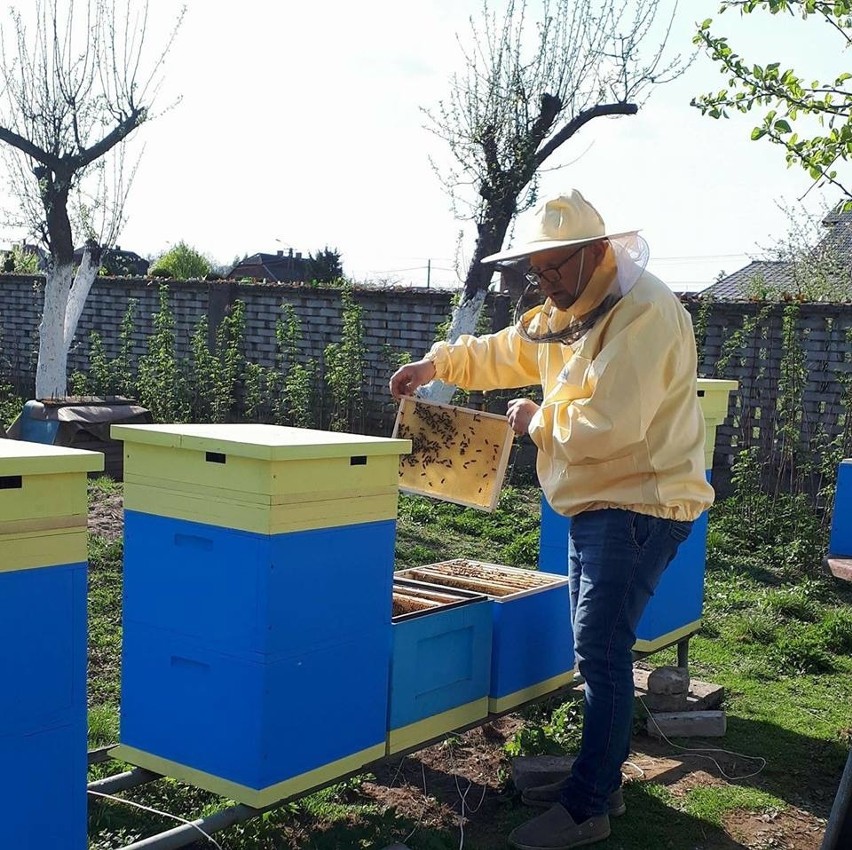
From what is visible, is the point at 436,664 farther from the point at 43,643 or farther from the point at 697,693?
the point at 697,693

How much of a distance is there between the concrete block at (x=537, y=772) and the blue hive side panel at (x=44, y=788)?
1582 mm

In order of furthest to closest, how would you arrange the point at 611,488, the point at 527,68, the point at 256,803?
1. the point at 527,68
2. the point at 611,488
3. the point at 256,803

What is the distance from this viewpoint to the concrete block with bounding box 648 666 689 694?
4.09m

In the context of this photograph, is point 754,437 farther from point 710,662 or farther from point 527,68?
point 527,68

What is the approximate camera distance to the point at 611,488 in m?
2.88

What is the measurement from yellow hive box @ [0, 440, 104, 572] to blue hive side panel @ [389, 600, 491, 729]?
1.13 meters

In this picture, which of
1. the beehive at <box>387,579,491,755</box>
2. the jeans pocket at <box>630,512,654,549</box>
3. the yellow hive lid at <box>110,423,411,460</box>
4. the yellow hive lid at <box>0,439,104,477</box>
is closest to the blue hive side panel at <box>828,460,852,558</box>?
the jeans pocket at <box>630,512,654,549</box>

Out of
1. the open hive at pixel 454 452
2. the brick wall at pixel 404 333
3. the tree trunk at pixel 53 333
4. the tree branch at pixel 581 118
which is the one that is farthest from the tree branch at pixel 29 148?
the open hive at pixel 454 452

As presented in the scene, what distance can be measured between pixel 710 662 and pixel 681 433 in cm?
236

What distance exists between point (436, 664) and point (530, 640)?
1.61 feet

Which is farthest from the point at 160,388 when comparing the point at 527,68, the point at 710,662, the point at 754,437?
the point at 710,662

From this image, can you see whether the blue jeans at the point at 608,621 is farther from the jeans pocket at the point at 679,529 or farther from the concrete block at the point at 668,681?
the concrete block at the point at 668,681

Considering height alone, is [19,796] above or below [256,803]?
above

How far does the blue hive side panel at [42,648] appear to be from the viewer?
1.92 metres
